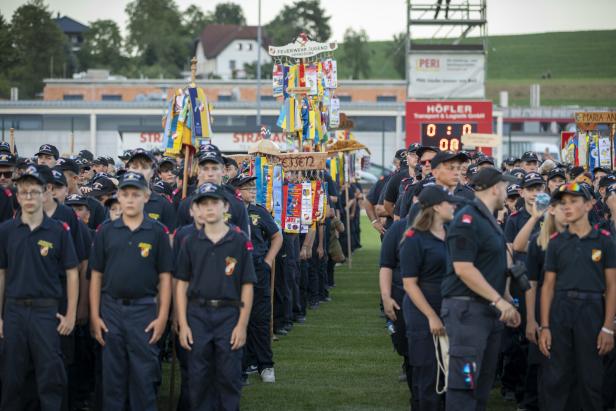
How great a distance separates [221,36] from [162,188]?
107221 millimetres

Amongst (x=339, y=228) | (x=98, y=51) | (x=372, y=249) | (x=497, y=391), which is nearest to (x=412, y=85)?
(x=372, y=249)

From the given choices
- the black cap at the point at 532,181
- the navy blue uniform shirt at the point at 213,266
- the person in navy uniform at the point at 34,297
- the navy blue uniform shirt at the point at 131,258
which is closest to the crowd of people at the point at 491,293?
the black cap at the point at 532,181

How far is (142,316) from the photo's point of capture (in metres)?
8.84

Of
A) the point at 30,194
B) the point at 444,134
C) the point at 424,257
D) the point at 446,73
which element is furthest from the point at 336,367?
the point at 446,73

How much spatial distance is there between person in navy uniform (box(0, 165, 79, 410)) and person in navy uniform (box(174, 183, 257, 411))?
97 cm

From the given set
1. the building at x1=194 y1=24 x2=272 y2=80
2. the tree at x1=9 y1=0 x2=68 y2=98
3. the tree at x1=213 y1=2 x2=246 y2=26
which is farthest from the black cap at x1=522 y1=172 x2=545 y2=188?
the tree at x1=213 y1=2 x2=246 y2=26

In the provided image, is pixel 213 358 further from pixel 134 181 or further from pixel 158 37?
pixel 158 37

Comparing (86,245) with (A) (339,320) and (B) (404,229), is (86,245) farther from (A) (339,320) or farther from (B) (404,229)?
(A) (339,320)

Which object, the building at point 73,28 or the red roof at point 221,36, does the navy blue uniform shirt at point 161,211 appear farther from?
the building at point 73,28

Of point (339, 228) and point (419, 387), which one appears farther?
point (339, 228)

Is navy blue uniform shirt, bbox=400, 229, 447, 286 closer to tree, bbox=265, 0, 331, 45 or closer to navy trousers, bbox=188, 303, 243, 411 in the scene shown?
navy trousers, bbox=188, 303, 243, 411

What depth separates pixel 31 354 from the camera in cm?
899

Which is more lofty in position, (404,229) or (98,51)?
(98,51)

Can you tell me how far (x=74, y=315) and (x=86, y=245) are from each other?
76 cm
